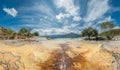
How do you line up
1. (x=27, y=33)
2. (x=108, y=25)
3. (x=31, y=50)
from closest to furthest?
(x=31, y=50), (x=27, y=33), (x=108, y=25)

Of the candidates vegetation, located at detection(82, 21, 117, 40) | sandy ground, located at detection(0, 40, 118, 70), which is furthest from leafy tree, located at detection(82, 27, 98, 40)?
sandy ground, located at detection(0, 40, 118, 70)

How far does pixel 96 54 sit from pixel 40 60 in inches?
400

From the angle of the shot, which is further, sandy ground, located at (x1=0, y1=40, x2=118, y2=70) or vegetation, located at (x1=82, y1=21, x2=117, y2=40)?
vegetation, located at (x1=82, y1=21, x2=117, y2=40)

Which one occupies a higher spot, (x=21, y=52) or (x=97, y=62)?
(x=21, y=52)

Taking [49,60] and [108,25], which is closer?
[49,60]

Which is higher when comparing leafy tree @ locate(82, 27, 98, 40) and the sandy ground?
leafy tree @ locate(82, 27, 98, 40)

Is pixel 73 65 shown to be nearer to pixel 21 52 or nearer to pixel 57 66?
pixel 57 66

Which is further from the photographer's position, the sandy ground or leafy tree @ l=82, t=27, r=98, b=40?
leafy tree @ l=82, t=27, r=98, b=40

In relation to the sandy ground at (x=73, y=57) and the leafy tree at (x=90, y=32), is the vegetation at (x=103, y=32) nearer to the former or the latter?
the leafy tree at (x=90, y=32)

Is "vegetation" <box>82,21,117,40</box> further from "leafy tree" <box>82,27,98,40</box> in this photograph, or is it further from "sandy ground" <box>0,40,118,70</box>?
"sandy ground" <box>0,40,118,70</box>

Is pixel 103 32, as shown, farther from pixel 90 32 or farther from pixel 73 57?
pixel 73 57

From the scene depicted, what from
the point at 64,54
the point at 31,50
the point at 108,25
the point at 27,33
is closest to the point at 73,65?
the point at 64,54

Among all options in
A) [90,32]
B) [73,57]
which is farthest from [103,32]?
[73,57]

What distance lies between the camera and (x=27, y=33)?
383 feet
